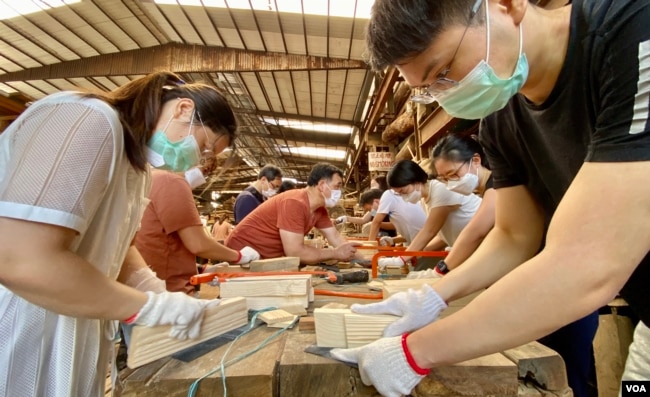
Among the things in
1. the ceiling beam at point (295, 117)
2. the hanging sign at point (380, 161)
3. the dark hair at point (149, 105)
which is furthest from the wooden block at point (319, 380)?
the ceiling beam at point (295, 117)

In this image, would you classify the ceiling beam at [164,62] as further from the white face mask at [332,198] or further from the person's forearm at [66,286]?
the person's forearm at [66,286]

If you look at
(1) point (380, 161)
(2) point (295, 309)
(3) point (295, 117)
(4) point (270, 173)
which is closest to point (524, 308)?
(2) point (295, 309)

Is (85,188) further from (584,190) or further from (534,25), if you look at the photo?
(534,25)

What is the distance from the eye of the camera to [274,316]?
1160 mm

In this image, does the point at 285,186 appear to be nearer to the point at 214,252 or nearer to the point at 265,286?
the point at 214,252

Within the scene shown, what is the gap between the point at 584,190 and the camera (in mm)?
674

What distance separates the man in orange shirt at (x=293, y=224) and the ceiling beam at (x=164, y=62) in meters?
4.05

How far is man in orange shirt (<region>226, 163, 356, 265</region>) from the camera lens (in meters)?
3.15

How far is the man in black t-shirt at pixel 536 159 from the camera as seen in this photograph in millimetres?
648

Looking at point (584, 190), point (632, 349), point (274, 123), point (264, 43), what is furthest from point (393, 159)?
point (584, 190)

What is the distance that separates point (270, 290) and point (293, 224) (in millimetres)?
1858

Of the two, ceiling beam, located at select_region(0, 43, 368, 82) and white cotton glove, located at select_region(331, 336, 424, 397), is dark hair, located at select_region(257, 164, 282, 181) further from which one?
white cotton glove, located at select_region(331, 336, 424, 397)

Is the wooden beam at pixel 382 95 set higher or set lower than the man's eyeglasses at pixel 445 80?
higher

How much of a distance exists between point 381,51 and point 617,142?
0.60m
